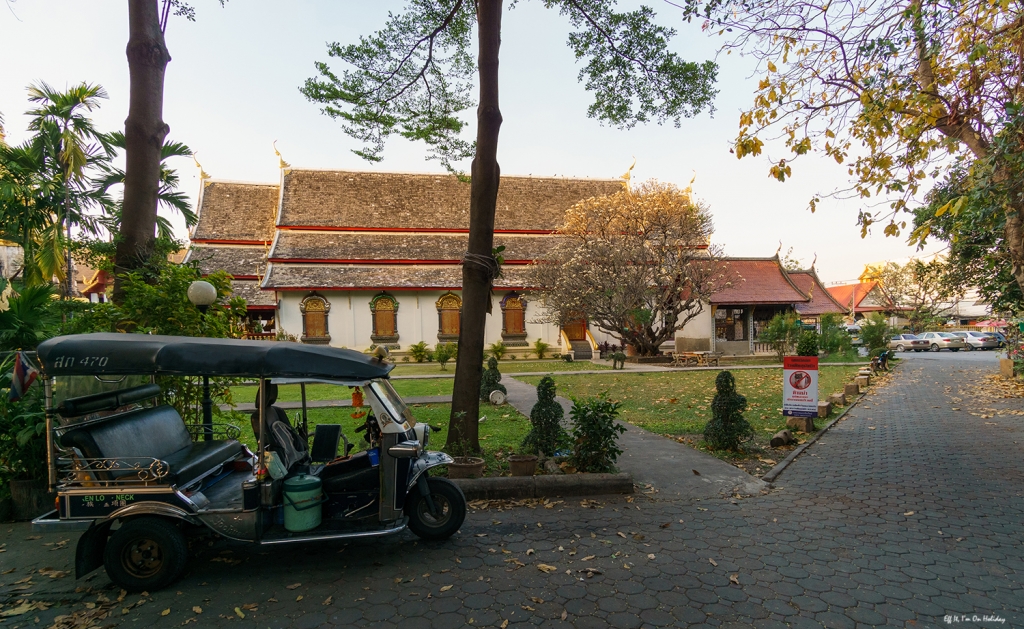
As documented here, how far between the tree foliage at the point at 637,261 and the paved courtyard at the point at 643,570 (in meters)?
17.2

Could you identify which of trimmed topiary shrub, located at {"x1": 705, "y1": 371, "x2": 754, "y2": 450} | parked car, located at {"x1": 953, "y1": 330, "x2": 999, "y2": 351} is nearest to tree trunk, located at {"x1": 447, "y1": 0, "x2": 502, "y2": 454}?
trimmed topiary shrub, located at {"x1": 705, "y1": 371, "x2": 754, "y2": 450}

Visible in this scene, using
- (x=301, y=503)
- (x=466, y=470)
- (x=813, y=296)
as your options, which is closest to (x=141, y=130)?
(x=301, y=503)

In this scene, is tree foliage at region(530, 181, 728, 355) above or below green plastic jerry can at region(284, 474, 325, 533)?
above

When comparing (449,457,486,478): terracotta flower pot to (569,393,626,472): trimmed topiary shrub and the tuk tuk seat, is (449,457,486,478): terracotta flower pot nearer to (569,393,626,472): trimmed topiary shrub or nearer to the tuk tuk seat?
(569,393,626,472): trimmed topiary shrub

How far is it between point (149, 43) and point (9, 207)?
10.7 metres

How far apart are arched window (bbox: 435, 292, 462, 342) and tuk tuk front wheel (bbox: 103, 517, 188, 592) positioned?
80.4 ft

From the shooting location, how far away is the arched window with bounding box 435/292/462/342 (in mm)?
28578

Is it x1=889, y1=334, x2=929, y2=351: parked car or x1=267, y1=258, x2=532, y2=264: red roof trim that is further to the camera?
x1=889, y1=334, x2=929, y2=351: parked car

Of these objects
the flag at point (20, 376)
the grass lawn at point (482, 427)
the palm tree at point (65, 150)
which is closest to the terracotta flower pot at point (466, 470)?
the grass lawn at point (482, 427)

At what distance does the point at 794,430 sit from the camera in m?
9.46

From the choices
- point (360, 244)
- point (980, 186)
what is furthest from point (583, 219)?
point (980, 186)

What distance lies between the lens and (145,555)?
13.3 ft

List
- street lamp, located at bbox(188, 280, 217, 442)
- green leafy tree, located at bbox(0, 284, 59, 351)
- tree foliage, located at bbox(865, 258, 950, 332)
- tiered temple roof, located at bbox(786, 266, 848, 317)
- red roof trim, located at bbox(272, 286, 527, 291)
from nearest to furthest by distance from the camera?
1. street lamp, located at bbox(188, 280, 217, 442)
2. green leafy tree, located at bbox(0, 284, 59, 351)
3. red roof trim, located at bbox(272, 286, 527, 291)
4. tiered temple roof, located at bbox(786, 266, 848, 317)
5. tree foliage, located at bbox(865, 258, 950, 332)

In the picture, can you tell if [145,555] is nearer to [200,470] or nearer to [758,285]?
[200,470]
